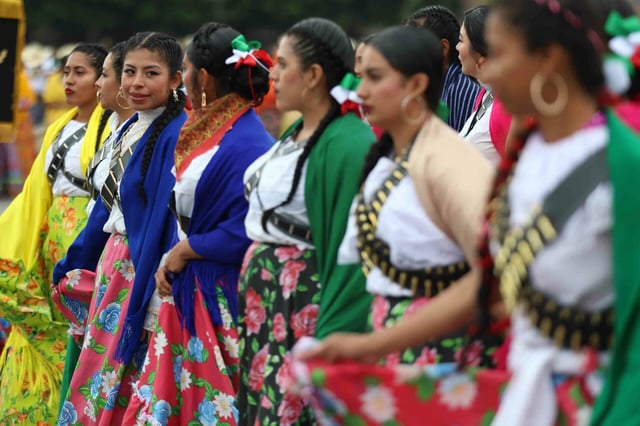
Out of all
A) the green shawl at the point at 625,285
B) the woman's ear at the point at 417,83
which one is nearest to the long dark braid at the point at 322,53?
the woman's ear at the point at 417,83

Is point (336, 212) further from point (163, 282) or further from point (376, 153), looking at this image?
point (163, 282)

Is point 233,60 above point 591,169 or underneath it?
underneath

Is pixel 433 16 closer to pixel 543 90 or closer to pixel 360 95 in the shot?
pixel 360 95

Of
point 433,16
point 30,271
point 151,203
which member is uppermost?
point 433,16

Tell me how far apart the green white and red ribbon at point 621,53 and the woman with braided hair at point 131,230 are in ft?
9.60

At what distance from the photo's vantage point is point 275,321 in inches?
193

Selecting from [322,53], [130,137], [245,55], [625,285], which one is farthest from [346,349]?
[130,137]

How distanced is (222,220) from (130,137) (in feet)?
2.92

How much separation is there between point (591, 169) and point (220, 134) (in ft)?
9.25

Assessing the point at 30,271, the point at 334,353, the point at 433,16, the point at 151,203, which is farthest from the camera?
the point at 30,271

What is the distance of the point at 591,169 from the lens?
305cm

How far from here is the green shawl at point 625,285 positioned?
2904 millimetres

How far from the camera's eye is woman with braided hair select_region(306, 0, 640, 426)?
297 cm

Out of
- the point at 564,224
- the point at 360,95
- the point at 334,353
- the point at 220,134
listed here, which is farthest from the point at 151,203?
the point at 564,224
